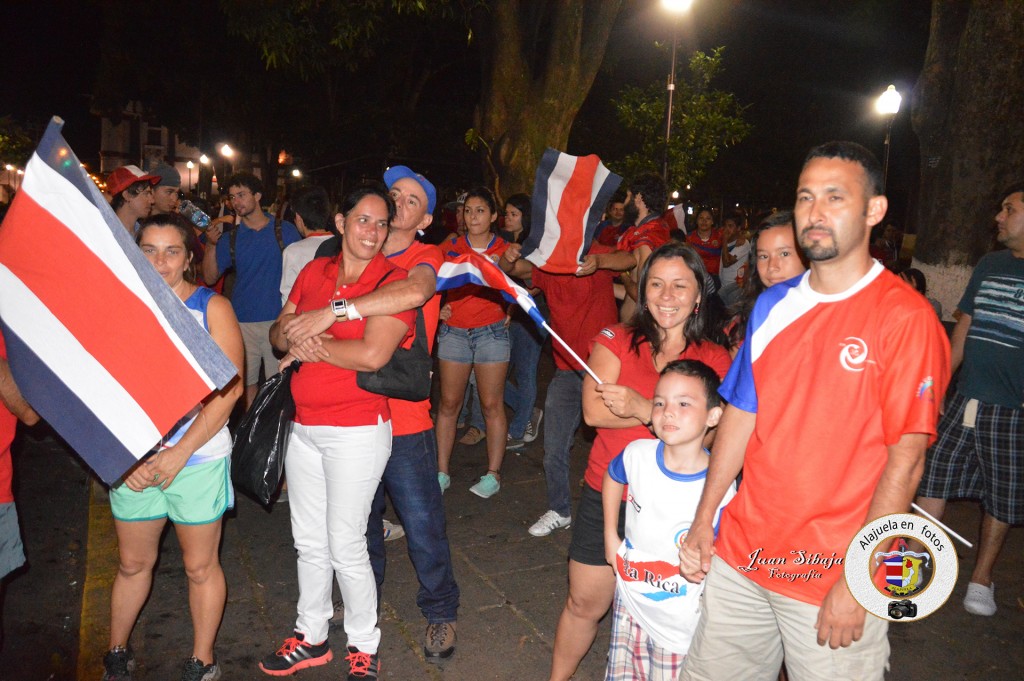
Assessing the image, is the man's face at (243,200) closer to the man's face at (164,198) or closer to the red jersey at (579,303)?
the man's face at (164,198)

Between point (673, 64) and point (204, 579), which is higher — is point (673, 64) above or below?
above

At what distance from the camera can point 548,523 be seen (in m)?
5.43

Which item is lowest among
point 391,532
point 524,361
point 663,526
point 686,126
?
point 391,532

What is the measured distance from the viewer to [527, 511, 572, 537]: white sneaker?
5.41 meters

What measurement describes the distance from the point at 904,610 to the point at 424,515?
2.21 metres

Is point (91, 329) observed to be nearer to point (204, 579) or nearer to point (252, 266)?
point (204, 579)

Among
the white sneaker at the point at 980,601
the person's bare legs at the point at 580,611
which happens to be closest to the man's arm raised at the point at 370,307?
the person's bare legs at the point at 580,611

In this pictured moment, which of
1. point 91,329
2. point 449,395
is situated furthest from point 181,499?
point 449,395

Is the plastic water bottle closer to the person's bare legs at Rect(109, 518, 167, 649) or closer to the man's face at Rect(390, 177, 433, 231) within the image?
the man's face at Rect(390, 177, 433, 231)

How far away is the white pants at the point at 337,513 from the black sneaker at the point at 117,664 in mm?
801

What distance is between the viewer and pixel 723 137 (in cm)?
1443

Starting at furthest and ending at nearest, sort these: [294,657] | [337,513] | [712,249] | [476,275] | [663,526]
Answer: [712,249], [476,275], [294,657], [337,513], [663,526]

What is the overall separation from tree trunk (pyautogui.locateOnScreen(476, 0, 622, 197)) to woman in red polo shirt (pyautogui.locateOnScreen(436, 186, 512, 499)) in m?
4.73

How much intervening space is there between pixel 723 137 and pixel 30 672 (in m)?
13.4
